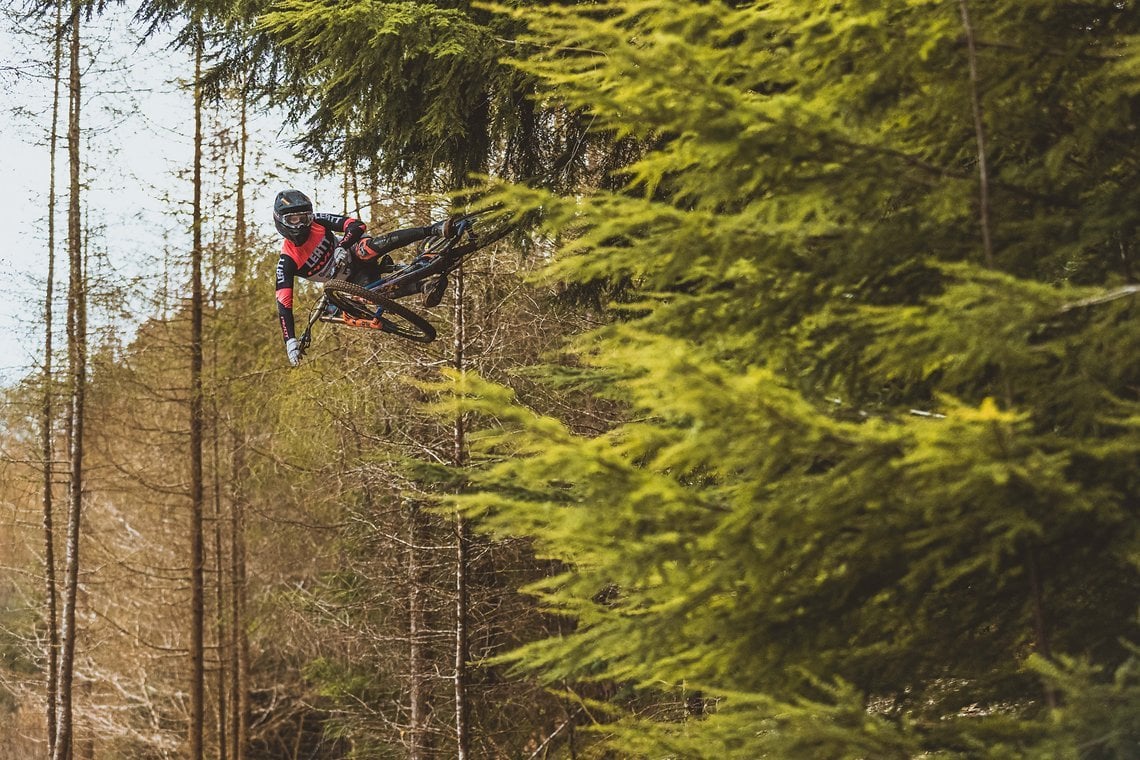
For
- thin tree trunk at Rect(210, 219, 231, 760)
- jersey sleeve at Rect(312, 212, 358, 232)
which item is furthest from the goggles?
thin tree trunk at Rect(210, 219, 231, 760)

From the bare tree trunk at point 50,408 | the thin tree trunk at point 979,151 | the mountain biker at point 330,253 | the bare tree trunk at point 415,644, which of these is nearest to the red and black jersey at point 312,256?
the mountain biker at point 330,253

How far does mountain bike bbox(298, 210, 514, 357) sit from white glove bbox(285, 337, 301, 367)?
0.11ft

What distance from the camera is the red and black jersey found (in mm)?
5828

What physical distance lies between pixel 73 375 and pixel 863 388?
12.1 metres

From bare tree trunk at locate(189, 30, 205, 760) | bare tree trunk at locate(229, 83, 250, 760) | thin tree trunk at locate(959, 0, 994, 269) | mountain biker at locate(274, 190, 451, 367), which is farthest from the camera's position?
A: bare tree trunk at locate(229, 83, 250, 760)

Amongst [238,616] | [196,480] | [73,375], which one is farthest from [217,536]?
[73,375]

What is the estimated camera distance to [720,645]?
326cm

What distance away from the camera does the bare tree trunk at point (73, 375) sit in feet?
43.8

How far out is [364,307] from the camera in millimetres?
5801

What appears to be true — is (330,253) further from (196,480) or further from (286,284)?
(196,480)

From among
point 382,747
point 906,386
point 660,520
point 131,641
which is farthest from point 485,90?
point 131,641

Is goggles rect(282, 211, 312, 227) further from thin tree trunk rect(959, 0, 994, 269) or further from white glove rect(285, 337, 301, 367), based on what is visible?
thin tree trunk rect(959, 0, 994, 269)

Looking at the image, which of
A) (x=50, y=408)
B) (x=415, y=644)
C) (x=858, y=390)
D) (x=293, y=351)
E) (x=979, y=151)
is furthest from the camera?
(x=50, y=408)

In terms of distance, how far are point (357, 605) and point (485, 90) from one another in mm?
7437
